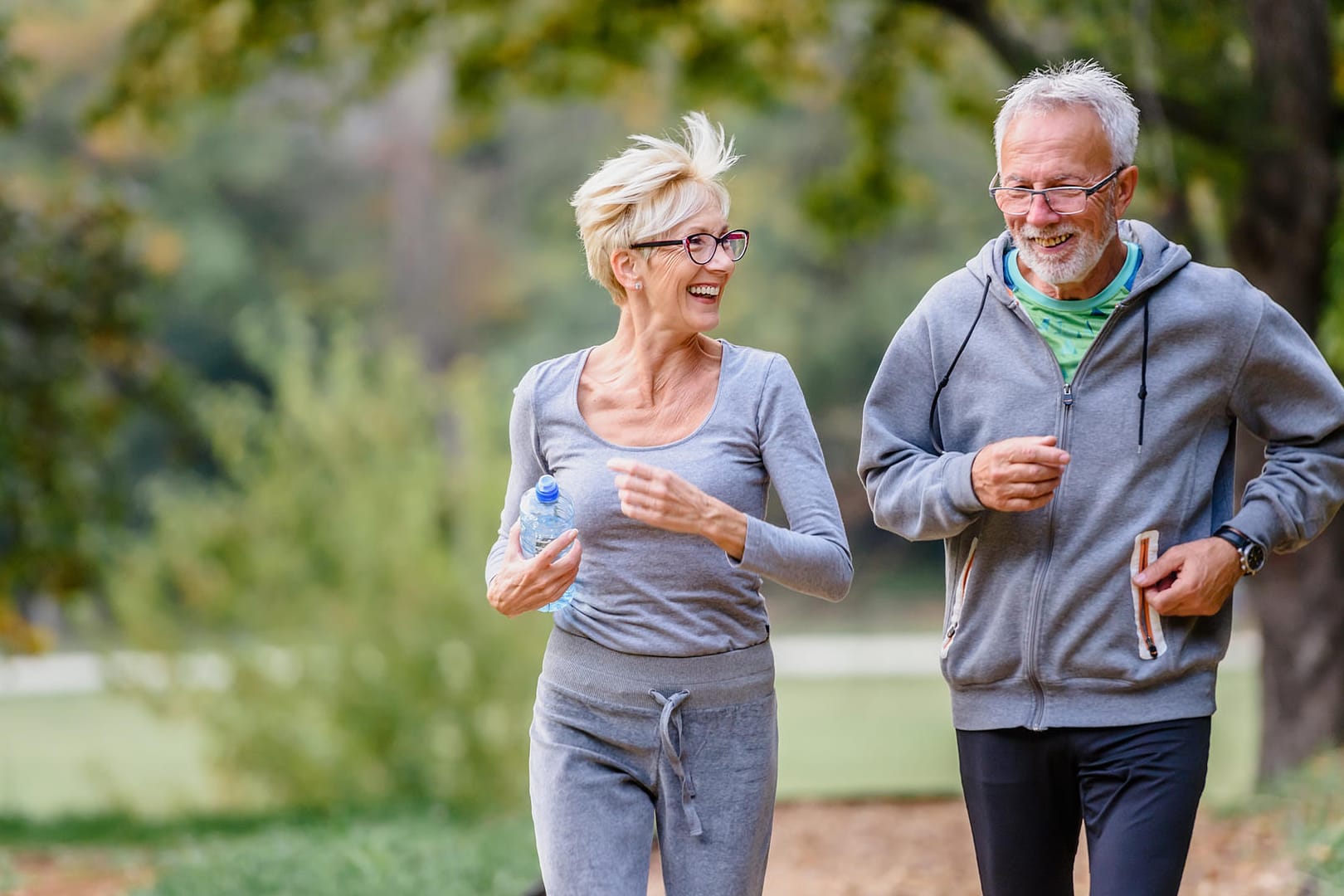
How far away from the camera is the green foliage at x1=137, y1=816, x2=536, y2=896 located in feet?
18.7

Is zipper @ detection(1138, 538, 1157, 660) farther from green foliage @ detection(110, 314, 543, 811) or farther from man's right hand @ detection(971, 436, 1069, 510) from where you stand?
green foliage @ detection(110, 314, 543, 811)

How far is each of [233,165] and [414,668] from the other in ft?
70.9

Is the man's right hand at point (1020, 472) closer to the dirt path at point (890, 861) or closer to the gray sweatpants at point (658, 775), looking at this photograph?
the gray sweatpants at point (658, 775)

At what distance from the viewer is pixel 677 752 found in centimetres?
293

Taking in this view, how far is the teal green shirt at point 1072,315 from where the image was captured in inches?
118

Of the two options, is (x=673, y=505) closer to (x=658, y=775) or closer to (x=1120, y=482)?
(x=658, y=775)

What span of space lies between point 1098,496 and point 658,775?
97cm

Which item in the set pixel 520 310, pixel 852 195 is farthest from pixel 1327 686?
pixel 520 310

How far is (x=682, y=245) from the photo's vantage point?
3.00 metres

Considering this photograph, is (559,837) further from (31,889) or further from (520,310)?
(520,310)

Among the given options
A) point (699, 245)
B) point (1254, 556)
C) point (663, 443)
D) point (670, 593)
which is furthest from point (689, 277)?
point (1254, 556)

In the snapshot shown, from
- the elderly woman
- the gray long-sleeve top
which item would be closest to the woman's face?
the elderly woman

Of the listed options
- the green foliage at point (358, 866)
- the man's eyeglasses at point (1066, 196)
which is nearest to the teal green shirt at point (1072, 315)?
the man's eyeglasses at point (1066, 196)

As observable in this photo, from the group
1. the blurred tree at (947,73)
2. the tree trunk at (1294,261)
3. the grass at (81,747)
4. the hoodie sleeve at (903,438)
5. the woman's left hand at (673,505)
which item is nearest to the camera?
the woman's left hand at (673,505)
